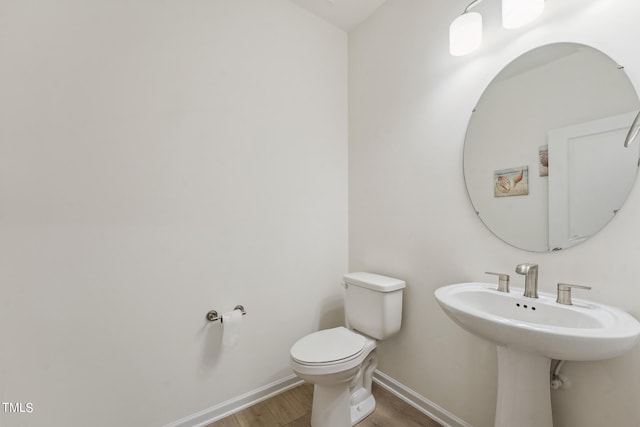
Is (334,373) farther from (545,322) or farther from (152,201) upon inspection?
(152,201)

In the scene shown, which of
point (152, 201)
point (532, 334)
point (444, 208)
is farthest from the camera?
point (444, 208)

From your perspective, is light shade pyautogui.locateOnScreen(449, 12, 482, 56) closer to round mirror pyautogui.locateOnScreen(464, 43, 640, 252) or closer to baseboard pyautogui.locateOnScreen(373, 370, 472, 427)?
round mirror pyautogui.locateOnScreen(464, 43, 640, 252)

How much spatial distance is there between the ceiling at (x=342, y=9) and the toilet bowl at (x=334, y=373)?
2.18m

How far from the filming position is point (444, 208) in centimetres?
149

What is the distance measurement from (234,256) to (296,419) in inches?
39.5

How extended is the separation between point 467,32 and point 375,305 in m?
1.50

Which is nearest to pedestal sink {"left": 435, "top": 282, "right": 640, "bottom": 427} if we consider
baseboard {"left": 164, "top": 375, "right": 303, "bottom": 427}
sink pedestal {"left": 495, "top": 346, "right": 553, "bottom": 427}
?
sink pedestal {"left": 495, "top": 346, "right": 553, "bottom": 427}

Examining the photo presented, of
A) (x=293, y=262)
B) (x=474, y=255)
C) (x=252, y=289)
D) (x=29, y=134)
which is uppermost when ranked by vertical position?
(x=29, y=134)

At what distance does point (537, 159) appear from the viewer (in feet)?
3.81

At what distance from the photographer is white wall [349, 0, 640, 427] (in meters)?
0.97

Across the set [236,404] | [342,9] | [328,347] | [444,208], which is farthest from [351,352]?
[342,9]

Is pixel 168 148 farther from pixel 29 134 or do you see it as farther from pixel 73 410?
pixel 73 410

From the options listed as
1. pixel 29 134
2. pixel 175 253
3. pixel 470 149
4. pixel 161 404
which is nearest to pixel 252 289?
pixel 175 253

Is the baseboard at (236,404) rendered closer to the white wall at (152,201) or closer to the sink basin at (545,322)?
the white wall at (152,201)
